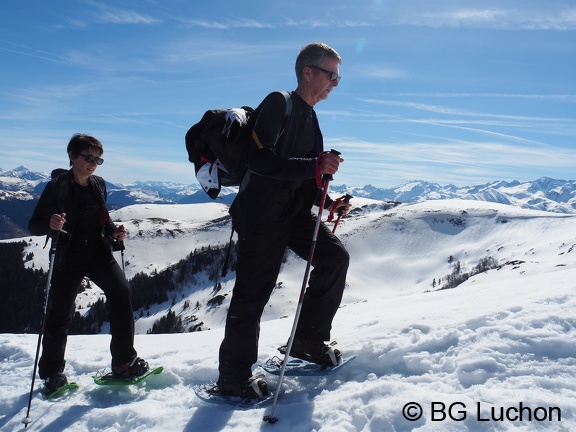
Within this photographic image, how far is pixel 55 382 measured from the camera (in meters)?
6.04

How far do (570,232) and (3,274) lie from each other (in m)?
208

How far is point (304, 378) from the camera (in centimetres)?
557

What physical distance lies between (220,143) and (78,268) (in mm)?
3054

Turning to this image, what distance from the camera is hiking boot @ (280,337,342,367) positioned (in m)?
5.59

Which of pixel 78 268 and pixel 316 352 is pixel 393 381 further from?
pixel 78 268

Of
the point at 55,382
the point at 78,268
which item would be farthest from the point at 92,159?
the point at 55,382

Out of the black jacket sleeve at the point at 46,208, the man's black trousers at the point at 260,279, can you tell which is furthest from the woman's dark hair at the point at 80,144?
the man's black trousers at the point at 260,279

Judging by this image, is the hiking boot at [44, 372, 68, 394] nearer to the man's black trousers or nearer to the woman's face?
the man's black trousers

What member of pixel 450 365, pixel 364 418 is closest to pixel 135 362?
pixel 364 418

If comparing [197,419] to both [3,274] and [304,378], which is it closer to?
[304,378]

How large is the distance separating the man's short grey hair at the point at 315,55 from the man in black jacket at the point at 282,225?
0.01 m

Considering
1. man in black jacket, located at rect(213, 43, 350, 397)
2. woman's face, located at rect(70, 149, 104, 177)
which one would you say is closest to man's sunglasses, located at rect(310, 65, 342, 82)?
man in black jacket, located at rect(213, 43, 350, 397)

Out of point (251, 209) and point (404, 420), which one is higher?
point (251, 209)

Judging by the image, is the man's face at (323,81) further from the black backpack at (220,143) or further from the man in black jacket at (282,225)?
the black backpack at (220,143)
